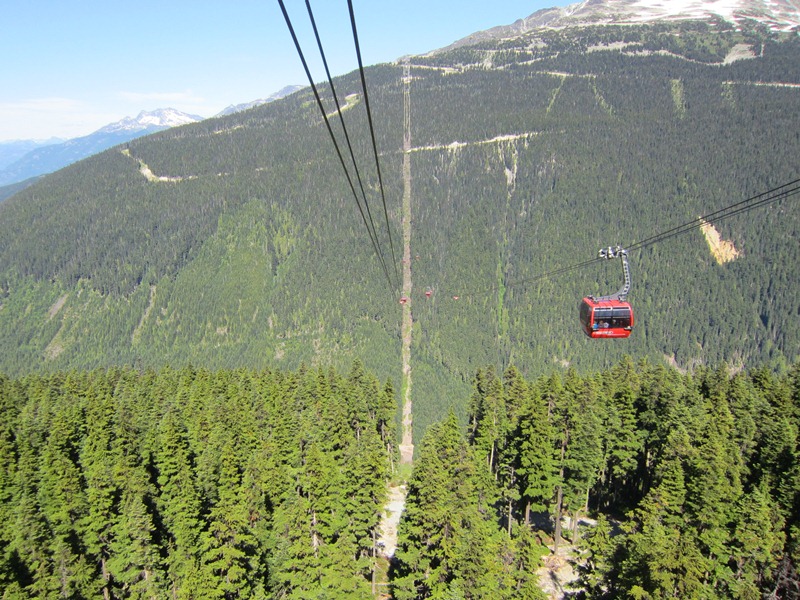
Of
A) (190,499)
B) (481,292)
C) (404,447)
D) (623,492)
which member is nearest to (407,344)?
(481,292)

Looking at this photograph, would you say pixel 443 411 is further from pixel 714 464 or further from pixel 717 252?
pixel 717 252

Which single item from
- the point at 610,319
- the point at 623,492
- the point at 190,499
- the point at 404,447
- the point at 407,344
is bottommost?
the point at 407,344

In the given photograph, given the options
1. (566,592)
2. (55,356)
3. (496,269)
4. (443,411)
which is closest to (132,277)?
(55,356)

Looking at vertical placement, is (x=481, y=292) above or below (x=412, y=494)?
below

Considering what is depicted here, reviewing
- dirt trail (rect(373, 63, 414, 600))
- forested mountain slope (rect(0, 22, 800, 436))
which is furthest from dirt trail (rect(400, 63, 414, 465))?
forested mountain slope (rect(0, 22, 800, 436))

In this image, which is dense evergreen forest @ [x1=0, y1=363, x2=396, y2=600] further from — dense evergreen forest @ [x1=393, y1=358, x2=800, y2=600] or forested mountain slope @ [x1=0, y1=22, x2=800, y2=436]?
forested mountain slope @ [x1=0, y1=22, x2=800, y2=436]

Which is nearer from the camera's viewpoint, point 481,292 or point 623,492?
point 623,492

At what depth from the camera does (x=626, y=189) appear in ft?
624

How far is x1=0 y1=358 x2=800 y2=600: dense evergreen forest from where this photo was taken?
3234 cm

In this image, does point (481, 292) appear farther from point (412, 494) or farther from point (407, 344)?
point (412, 494)

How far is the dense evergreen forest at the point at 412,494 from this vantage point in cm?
3234

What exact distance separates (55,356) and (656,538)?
7275 inches

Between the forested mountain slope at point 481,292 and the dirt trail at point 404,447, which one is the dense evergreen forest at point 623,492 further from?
the forested mountain slope at point 481,292

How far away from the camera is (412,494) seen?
39375 millimetres
